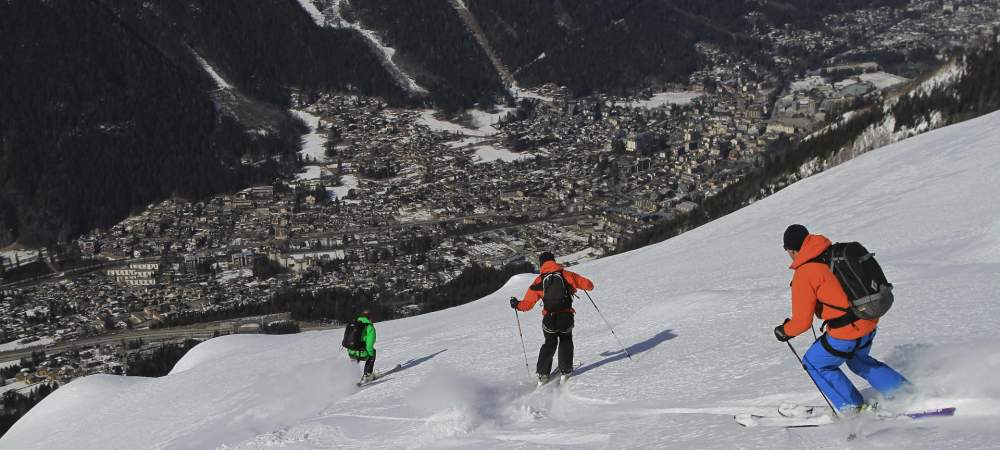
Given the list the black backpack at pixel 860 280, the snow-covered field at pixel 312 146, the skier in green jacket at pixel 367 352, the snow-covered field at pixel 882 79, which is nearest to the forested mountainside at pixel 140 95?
the snow-covered field at pixel 312 146

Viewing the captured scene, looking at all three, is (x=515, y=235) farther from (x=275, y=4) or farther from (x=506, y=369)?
(x=275, y=4)

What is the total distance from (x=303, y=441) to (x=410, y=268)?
171ft

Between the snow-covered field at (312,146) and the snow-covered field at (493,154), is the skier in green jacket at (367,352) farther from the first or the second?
the snow-covered field at (312,146)

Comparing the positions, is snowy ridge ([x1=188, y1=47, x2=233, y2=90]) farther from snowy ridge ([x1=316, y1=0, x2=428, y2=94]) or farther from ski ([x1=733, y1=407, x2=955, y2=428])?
ski ([x1=733, y1=407, x2=955, y2=428])

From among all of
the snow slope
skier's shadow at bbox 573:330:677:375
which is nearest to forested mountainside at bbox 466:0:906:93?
the snow slope

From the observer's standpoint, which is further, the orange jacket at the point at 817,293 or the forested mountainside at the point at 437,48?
the forested mountainside at the point at 437,48

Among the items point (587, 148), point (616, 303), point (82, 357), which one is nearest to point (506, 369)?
point (616, 303)

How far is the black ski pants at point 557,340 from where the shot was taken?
8.95 meters

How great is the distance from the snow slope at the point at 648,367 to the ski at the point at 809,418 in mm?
70

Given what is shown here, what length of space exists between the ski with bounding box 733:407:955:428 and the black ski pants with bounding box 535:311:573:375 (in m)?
2.65

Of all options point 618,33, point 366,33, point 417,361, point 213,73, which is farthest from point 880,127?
point 366,33

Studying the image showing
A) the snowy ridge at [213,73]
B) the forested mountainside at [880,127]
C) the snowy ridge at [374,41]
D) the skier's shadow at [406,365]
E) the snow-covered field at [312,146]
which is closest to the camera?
the skier's shadow at [406,365]

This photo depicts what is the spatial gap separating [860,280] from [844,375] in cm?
80

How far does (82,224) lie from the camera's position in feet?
304
